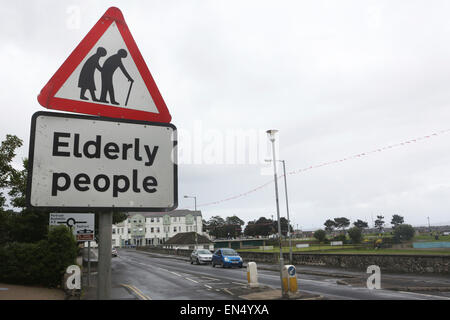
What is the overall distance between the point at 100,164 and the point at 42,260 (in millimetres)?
18122

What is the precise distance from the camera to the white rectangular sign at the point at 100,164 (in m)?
1.80

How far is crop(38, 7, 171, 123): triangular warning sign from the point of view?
80.7 inches

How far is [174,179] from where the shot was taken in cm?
216

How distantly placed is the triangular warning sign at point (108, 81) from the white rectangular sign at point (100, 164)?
139mm

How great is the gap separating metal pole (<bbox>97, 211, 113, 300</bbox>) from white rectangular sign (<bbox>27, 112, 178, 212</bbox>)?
5.5 inches

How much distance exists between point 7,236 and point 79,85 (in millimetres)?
29376

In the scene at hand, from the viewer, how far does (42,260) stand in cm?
1666

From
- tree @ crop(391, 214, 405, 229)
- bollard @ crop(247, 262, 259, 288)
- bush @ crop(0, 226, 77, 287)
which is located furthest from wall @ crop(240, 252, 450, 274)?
tree @ crop(391, 214, 405, 229)

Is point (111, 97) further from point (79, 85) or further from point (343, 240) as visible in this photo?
point (343, 240)

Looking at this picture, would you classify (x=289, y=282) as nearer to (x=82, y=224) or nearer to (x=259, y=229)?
(x=82, y=224)

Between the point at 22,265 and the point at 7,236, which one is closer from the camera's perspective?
the point at 22,265

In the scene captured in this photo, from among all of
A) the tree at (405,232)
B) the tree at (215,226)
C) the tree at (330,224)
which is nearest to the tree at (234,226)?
the tree at (215,226)

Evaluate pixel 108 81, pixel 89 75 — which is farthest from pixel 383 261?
pixel 89 75
